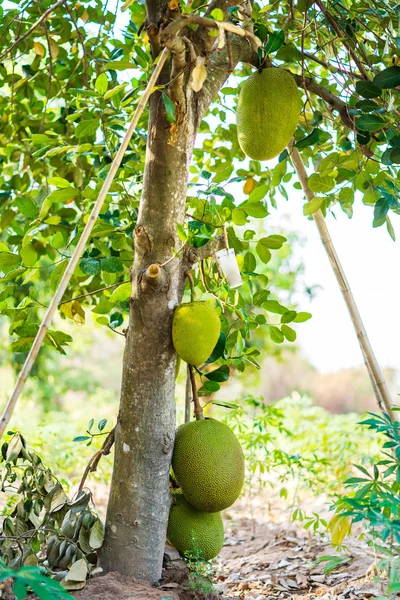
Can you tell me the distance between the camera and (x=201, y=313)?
1.28 metres

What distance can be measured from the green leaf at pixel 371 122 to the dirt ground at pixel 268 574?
859 millimetres

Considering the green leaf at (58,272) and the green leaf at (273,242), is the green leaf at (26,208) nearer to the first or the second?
the green leaf at (58,272)

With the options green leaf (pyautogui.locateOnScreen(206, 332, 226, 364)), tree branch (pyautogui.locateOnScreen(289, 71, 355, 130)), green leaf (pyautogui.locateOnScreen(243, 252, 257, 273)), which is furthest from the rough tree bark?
tree branch (pyautogui.locateOnScreen(289, 71, 355, 130))

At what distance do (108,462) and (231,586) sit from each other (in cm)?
142

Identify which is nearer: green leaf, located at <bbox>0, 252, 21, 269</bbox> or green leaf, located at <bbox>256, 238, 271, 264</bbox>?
green leaf, located at <bbox>0, 252, 21, 269</bbox>

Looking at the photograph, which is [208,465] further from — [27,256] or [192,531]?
[27,256]

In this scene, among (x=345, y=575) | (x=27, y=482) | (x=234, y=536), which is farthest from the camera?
(x=234, y=536)

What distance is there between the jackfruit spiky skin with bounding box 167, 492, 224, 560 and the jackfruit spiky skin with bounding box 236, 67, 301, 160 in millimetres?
811

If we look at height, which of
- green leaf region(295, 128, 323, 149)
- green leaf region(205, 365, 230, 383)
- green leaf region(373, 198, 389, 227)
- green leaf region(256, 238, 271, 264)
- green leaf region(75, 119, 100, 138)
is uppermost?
green leaf region(75, 119, 100, 138)

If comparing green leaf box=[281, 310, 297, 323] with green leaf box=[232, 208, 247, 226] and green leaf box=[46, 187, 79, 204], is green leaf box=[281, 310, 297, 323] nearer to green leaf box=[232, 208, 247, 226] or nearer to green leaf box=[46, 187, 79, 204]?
green leaf box=[232, 208, 247, 226]

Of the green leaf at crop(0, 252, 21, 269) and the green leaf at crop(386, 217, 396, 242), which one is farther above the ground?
the green leaf at crop(0, 252, 21, 269)

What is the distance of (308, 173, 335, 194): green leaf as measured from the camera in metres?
1.60

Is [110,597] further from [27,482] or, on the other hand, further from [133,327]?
[133,327]

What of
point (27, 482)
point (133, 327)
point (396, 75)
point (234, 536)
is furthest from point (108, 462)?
point (396, 75)
